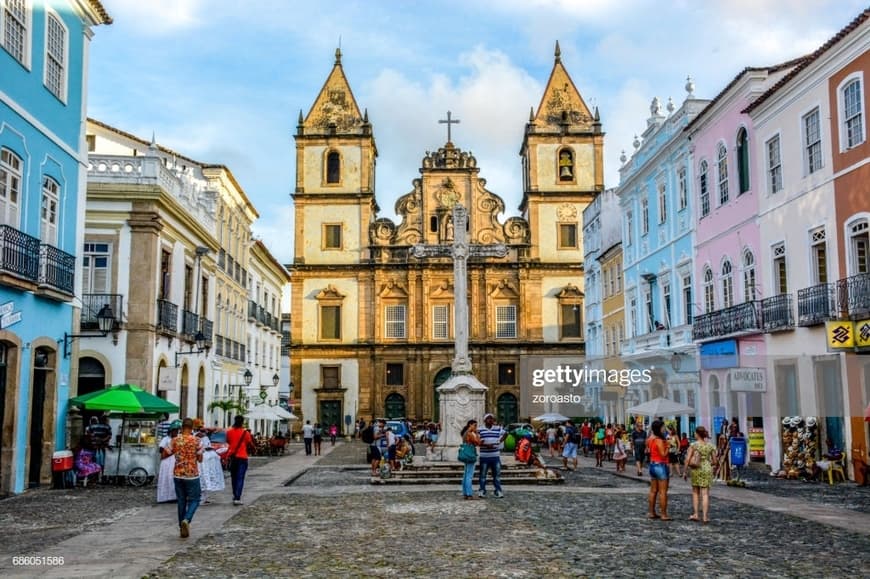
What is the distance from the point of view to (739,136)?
84.9 ft

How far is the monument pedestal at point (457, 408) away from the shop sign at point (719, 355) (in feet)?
23.0

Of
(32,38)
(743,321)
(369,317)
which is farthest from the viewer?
(369,317)

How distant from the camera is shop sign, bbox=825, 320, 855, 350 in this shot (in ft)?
62.8

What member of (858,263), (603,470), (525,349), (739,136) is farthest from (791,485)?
(525,349)

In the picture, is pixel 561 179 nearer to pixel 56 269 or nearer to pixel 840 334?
pixel 840 334

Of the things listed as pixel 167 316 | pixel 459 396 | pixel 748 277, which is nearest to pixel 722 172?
pixel 748 277

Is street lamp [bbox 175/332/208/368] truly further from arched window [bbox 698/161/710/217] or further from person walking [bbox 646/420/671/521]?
person walking [bbox 646/420/671/521]

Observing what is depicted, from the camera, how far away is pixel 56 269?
18734 millimetres

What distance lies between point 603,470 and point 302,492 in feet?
35.5

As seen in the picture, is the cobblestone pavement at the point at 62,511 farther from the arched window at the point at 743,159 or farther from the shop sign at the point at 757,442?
the arched window at the point at 743,159

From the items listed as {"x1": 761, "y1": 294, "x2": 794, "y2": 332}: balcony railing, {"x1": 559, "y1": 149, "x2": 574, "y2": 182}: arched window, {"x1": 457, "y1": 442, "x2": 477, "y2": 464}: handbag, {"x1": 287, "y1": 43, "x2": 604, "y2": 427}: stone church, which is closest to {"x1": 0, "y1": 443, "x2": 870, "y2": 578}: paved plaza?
{"x1": 457, "y1": 442, "x2": 477, "y2": 464}: handbag

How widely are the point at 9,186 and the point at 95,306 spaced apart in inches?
311

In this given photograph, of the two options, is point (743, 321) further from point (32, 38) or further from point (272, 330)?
point (272, 330)

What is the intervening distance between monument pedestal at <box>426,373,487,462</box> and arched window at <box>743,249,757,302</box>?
7.67 metres
